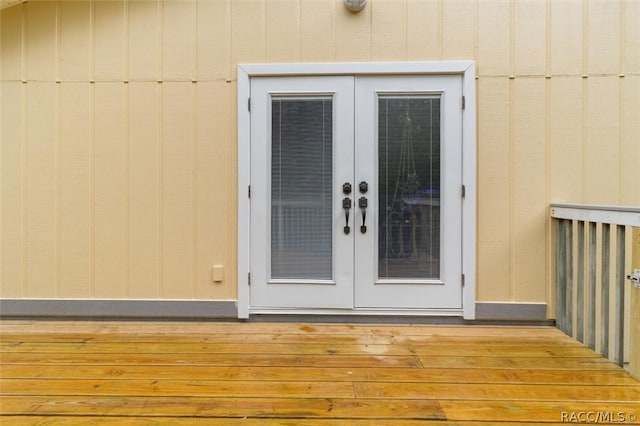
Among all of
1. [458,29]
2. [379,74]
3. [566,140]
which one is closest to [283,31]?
[379,74]

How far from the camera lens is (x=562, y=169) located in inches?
109

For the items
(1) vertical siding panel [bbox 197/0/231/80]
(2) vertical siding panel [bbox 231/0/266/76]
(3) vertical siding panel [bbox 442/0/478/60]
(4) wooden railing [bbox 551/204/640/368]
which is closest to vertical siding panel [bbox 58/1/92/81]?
(1) vertical siding panel [bbox 197/0/231/80]

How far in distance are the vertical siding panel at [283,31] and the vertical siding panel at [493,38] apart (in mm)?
1332

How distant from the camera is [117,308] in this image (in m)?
2.92

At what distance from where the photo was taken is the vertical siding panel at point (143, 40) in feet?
9.48

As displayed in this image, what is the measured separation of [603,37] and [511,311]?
2.06 m

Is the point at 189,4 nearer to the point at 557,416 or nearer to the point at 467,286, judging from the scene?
the point at 467,286

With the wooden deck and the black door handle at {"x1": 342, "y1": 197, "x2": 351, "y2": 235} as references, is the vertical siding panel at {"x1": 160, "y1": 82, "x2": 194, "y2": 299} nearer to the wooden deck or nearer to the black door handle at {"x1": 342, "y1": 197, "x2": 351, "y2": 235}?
the wooden deck

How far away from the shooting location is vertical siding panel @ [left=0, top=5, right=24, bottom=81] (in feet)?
9.61

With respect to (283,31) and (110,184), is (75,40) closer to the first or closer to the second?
(110,184)

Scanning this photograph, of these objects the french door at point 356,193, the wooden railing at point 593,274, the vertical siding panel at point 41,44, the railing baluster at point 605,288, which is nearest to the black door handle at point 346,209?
the french door at point 356,193

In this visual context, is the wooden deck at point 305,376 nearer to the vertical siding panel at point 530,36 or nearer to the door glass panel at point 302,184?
the door glass panel at point 302,184

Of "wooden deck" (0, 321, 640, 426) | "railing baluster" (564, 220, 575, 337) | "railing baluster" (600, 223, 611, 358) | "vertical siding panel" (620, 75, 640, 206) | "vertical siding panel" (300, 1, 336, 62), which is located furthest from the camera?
"vertical siding panel" (300, 1, 336, 62)

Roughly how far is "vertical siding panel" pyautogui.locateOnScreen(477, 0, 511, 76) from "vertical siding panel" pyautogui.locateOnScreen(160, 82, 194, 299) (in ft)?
7.11
